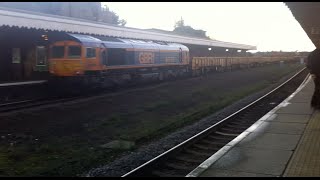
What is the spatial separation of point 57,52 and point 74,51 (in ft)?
3.69

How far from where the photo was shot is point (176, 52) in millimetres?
37219

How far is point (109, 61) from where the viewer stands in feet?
81.6

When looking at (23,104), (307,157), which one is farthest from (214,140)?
(23,104)

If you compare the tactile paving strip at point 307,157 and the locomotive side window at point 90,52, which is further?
the locomotive side window at point 90,52

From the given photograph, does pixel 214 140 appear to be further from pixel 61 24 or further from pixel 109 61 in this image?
pixel 61 24

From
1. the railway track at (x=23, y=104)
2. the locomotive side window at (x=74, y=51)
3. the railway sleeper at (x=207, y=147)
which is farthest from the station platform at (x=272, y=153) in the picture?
the locomotive side window at (x=74, y=51)

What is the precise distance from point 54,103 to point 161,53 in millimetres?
15673

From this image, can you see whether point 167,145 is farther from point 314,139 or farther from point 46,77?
point 46,77

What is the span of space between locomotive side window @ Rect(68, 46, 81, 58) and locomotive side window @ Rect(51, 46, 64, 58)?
51 cm

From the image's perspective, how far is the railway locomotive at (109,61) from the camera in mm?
22594

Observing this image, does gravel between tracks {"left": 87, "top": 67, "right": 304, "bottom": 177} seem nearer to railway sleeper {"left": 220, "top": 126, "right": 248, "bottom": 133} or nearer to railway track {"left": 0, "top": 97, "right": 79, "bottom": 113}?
railway sleeper {"left": 220, "top": 126, "right": 248, "bottom": 133}

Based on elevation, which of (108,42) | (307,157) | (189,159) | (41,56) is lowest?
(189,159)

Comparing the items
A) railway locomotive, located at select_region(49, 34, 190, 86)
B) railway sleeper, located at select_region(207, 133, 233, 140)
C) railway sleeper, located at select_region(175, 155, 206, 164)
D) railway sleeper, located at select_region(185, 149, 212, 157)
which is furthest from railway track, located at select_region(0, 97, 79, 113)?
railway sleeper, located at select_region(175, 155, 206, 164)

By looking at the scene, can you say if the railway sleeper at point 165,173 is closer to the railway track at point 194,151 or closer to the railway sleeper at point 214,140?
the railway track at point 194,151
